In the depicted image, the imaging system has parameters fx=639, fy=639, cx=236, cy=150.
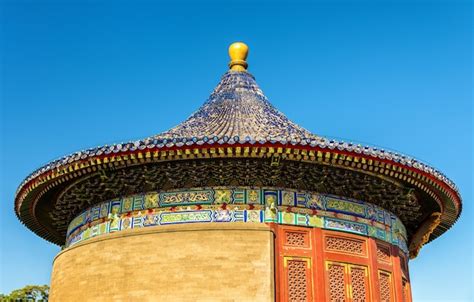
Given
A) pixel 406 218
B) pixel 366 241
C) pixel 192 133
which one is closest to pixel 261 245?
pixel 366 241

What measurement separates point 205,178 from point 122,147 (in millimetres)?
1574

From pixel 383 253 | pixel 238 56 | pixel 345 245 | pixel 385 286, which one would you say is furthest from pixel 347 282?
pixel 238 56

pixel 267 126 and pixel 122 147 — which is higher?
pixel 267 126

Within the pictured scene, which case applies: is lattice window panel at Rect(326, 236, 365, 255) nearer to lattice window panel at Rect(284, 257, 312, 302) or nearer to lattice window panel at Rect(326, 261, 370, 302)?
lattice window panel at Rect(326, 261, 370, 302)

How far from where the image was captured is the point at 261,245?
10672 millimetres

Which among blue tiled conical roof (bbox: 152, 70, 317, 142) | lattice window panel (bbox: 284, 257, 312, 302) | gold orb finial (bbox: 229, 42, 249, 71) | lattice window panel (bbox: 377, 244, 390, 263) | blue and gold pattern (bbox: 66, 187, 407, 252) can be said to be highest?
gold orb finial (bbox: 229, 42, 249, 71)

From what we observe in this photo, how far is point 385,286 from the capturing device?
11758mm

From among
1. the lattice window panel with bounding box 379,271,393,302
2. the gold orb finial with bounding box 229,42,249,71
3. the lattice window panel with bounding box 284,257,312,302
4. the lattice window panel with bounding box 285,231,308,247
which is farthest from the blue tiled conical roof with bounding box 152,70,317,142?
the lattice window panel with bounding box 379,271,393,302

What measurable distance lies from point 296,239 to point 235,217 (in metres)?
1.13

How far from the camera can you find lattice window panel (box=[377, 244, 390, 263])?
1189 centimetres

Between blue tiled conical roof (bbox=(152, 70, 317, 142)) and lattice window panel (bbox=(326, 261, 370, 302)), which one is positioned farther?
blue tiled conical roof (bbox=(152, 70, 317, 142))

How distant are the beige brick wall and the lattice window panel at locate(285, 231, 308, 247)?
42 cm

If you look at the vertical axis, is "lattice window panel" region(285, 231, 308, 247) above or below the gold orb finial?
below

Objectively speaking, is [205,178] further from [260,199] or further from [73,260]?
[73,260]
